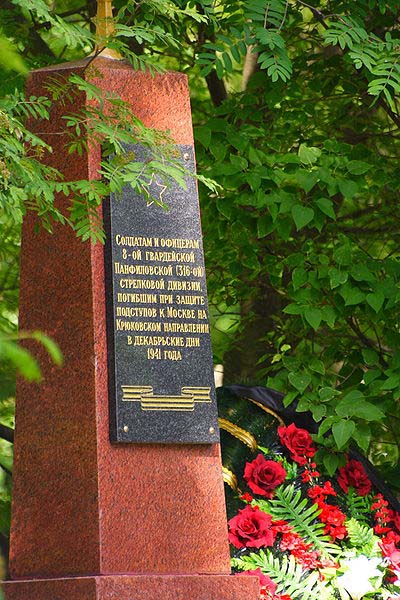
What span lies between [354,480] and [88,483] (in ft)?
6.68

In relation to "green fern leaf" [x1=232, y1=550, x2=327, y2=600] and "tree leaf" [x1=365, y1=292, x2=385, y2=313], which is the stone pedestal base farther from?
"tree leaf" [x1=365, y1=292, x2=385, y2=313]

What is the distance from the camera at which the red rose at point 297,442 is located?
553cm

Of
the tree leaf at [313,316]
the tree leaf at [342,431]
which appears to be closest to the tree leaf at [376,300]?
the tree leaf at [313,316]

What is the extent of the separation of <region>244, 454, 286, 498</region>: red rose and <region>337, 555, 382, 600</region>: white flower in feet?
2.01

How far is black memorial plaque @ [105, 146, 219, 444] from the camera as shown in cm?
416

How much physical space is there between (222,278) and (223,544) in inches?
126

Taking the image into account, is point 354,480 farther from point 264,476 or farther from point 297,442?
point 264,476

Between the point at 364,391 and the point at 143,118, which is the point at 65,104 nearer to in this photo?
the point at 143,118

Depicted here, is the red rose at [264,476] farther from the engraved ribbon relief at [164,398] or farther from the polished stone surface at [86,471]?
the engraved ribbon relief at [164,398]

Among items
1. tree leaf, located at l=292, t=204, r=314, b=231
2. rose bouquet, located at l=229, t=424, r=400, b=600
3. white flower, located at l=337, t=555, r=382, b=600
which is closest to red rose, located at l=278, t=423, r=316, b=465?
rose bouquet, located at l=229, t=424, r=400, b=600

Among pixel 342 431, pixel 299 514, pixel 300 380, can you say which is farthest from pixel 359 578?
pixel 300 380

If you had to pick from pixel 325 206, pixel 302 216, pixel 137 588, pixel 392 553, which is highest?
pixel 325 206

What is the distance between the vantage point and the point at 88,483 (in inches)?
158

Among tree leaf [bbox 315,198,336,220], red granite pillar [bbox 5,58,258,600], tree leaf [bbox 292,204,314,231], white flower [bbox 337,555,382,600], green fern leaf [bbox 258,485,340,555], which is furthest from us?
tree leaf [bbox 315,198,336,220]
